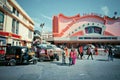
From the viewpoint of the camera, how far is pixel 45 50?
642 inches

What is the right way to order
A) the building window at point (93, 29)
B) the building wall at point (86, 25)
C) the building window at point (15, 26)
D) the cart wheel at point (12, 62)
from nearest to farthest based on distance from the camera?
1. the cart wheel at point (12, 62)
2. the building window at point (15, 26)
3. the building wall at point (86, 25)
4. the building window at point (93, 29)

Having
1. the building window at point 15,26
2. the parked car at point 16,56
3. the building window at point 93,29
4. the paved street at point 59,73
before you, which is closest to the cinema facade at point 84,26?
the building window at point 93,29

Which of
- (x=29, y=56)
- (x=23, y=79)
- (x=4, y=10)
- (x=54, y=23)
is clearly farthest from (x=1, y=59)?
(x=54, y=23)

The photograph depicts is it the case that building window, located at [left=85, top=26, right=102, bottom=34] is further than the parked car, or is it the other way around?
building window, located at [left=85, top=26, right=102, bottom=34]

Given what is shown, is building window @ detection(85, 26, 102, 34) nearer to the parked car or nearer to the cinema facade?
the cinema facade

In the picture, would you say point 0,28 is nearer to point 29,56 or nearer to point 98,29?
point 29,56

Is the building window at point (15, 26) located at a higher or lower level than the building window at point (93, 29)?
lower

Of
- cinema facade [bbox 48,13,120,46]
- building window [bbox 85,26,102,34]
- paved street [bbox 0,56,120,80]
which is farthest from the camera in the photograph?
building window [bbox 85,26,102,34]

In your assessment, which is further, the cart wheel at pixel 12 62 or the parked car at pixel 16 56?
the parked car at pixel 16 56

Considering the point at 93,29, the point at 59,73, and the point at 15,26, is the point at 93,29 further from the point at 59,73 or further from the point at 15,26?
the point at 59,73

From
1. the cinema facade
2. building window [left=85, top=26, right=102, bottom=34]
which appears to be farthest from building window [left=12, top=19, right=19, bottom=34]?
building window [left=85, top=26, right=102, bottom=34]

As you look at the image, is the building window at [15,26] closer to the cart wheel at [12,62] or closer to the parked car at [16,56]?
the parked car at [16,56]

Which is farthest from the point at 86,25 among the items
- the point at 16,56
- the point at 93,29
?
the point at 16,56

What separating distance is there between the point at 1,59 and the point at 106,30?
151ft
